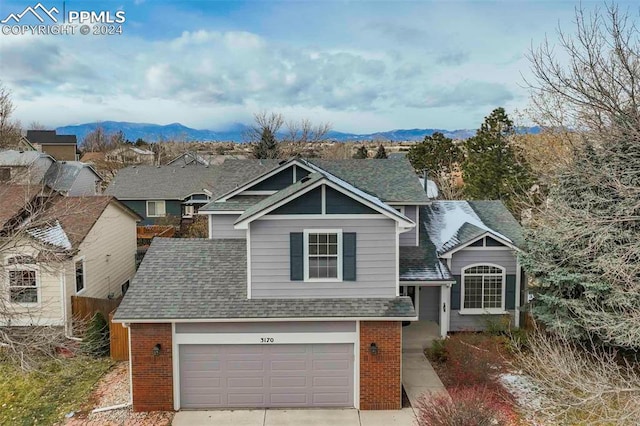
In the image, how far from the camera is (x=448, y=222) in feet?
61.3

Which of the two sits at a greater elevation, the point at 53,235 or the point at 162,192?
the point at 162,192

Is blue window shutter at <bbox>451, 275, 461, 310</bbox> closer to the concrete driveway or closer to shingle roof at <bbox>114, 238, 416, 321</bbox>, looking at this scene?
shingle roof at <bbox>114, 238, 416, 321</bbox>

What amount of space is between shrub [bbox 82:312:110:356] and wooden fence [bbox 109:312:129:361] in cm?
47

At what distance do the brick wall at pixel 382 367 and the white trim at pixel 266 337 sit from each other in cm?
49

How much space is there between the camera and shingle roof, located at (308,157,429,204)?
17.4 m

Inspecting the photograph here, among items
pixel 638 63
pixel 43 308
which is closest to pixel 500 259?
pixel 638 63

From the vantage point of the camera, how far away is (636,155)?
12.4 metres

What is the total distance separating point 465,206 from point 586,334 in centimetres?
739

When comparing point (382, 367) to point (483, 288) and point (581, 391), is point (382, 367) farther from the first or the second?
point (483, 288)

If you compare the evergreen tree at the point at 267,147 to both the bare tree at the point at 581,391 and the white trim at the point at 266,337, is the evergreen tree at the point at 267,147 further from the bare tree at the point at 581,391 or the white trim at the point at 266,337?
the bare tree at the point at 581,391

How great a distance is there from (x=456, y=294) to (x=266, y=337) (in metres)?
8.05

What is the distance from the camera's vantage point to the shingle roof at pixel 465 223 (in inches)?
673

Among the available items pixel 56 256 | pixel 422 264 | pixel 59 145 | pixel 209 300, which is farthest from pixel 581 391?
pixel 59 145

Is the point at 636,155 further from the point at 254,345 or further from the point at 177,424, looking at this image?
the point at 177,424
